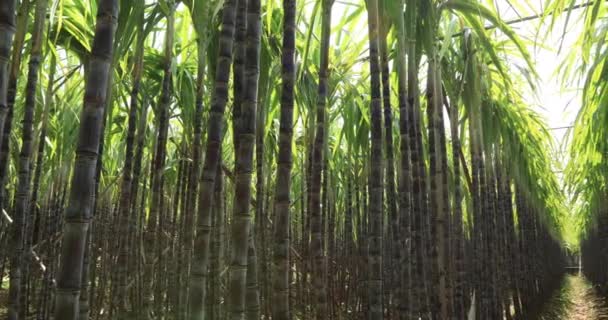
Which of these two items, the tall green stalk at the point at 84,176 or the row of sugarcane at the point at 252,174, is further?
the row of sugarcane at the point at 252,174

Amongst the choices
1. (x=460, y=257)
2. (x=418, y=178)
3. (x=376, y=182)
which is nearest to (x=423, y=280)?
(x=418, y=178)

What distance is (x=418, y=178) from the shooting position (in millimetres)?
3287

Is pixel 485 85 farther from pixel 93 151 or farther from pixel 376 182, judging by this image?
pixel 93 151

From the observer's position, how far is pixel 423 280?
3.29m

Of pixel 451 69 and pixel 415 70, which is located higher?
pixel 451 69

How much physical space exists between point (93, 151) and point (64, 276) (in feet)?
1.11

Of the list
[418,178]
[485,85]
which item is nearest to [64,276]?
[418,178]

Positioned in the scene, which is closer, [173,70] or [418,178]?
[418,178]

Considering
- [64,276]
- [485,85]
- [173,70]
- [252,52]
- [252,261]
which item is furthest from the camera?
[485,85]

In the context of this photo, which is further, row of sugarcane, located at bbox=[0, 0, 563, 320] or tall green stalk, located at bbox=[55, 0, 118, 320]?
row of sugarcane, located at bbox=[0, 0, 563, 320]

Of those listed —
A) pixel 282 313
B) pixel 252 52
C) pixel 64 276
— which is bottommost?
pixel 282 313

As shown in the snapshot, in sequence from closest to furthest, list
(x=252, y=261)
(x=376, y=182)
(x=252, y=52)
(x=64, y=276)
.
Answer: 1. (x=64, y=276)
2. (x=252, y=52)
3. (x=376, y=182)
4. (x=252, y=261)

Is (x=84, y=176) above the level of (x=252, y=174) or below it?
below

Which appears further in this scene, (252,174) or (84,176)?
(252,174)
